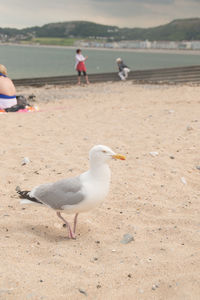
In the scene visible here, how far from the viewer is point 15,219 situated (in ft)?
13.6

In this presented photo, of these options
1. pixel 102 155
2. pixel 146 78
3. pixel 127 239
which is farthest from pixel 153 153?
pixel 146 78

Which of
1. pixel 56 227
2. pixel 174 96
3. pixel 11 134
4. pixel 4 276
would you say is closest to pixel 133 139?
pixel 11 134

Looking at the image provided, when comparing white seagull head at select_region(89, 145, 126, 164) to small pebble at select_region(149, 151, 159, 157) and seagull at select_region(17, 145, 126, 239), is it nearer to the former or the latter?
seagull at select_region(17, 145, 126, 239)

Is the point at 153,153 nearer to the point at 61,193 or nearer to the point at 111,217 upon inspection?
the point at 111,217

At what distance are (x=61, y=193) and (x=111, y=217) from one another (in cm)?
98

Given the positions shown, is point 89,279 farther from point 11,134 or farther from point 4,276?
point 11,134

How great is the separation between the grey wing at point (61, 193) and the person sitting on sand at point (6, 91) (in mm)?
7608

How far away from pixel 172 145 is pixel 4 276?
198 inches

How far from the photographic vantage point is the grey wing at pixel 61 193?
142 inches

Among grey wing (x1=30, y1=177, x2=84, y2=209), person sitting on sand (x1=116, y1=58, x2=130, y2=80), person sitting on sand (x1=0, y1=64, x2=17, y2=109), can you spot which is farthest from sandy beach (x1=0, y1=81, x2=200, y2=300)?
person sitting on sand (x1=116, y1=58, x2=130, y2=80)

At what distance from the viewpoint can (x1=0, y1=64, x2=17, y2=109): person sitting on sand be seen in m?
10.7

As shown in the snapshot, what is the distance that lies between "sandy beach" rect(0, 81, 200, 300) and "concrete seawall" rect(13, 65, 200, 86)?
32.5ft

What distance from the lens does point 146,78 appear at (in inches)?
795

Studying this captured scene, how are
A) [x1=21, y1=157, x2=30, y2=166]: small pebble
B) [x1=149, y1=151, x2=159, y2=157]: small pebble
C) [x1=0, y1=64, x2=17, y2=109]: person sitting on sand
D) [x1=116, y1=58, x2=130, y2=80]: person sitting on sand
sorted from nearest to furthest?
[x1=21, y1=157, x2=30, y2=166]: small pebble → [x1=149, y1=151, x2=159, y2=157]: small pebble → [x1=0, y1=64, x2=17, y2=109]: person sitting on sand → [x1=116, y1=58, x2=130, y2=80]: person sitting on sand
